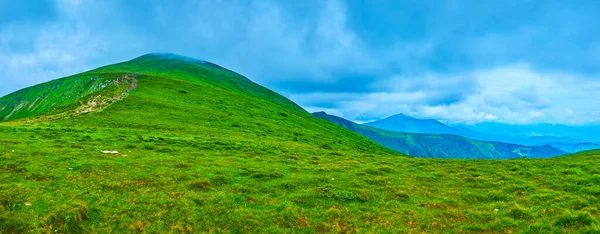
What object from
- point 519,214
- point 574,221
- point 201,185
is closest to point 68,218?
point 201,185

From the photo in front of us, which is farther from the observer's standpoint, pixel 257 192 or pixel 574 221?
pixel 257 192

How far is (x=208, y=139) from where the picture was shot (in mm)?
40938

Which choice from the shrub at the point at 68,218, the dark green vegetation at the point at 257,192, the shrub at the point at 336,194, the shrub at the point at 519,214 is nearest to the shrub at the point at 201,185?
the dark green vegetation at the point at 257,192

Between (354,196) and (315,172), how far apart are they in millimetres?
7036

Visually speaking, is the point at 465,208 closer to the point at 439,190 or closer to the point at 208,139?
the point at 439,190

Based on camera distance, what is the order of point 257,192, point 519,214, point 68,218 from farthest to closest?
1. point 257,192
2. point 519,214
3. point 68,218

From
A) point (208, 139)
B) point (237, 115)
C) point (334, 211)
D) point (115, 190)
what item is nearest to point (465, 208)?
point (334, 211)

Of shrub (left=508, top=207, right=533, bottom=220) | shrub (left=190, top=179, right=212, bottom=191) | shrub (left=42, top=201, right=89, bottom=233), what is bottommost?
shrub (left=42, top=201, right=89, bottom=233)

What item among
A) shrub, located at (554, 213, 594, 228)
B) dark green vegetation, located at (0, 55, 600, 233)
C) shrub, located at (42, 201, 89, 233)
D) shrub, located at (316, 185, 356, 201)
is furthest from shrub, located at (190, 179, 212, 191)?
shrub, located at (554, 213, 594, 228)

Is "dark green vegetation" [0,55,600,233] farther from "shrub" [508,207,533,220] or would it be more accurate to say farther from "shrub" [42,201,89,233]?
"shrub" [508,207,533,220]

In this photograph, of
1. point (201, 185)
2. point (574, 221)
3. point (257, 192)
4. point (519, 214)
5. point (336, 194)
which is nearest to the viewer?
point (574, 221)

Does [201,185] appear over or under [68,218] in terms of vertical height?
over

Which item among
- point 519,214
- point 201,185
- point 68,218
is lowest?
point 68,218

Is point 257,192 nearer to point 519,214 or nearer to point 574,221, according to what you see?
point 519,214
